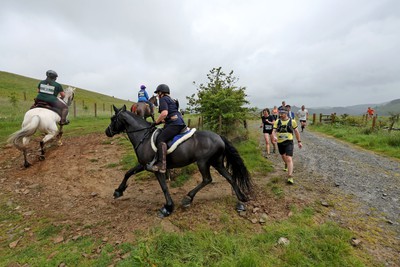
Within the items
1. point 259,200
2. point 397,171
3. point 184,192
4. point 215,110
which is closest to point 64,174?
point 184,192

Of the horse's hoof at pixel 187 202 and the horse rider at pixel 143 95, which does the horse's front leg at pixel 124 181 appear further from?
the horse rider at pixel 143 95

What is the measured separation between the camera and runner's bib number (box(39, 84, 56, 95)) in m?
7.07

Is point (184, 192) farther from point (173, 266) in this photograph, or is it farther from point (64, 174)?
point (64, 174)

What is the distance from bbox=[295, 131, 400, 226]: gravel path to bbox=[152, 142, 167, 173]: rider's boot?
4.51m

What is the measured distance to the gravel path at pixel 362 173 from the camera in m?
4.67

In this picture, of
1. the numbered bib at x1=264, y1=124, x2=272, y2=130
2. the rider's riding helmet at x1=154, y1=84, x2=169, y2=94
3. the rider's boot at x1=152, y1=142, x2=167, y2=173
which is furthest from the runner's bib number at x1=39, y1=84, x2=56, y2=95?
the numbered bib at x1=264, y1=124, x2=272, y2=130

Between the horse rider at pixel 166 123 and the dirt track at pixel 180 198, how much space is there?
107 cm

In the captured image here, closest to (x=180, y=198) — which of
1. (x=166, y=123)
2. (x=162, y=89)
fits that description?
(x=166, y=123)

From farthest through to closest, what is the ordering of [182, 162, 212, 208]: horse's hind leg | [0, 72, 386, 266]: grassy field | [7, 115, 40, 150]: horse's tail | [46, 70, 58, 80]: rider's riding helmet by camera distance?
[46, 70, 58, 80]: rider's riding helmet, [7, 115, 40, 150]: horse's tail, [182, 162, 212, 208]: horse's hind leg, [0, 72, 386, 266]: grassy field

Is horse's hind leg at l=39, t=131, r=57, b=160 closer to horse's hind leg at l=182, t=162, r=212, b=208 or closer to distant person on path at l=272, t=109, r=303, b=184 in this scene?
horse's hind leg at l=182, t=162, r=212, b=208

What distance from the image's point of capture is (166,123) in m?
4.45

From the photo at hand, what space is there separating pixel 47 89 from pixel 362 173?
11.1 metres

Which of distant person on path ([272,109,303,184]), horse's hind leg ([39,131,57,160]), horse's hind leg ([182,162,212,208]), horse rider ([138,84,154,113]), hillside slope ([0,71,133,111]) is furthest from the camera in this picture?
hillside slope ([0,71,133,111])

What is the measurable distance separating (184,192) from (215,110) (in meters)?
5.06
